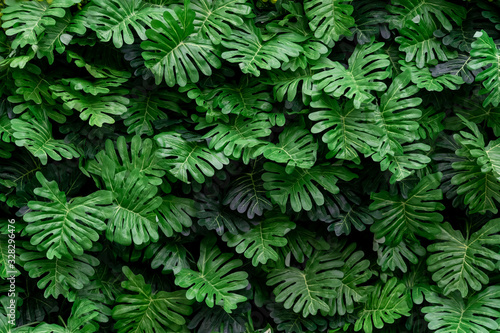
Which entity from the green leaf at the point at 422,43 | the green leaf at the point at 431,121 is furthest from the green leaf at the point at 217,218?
the green leaf at the point at 422,43

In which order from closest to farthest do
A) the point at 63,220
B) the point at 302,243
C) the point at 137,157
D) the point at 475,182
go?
the point at 63,220 → the point at 137,157 → the point at 475,182 → the point at 302,243

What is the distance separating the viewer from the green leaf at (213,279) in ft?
5.95

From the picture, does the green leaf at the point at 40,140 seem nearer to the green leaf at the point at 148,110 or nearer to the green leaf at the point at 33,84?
the green leaf at the point at 33,84

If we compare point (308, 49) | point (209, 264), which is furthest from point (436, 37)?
point (209, 264)

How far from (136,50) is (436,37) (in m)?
1.14

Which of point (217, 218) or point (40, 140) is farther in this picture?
point (217, 218)

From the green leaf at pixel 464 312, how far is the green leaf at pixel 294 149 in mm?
727

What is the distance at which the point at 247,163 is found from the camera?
1.84 meters

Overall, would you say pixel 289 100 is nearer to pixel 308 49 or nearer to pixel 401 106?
pixel 308 49

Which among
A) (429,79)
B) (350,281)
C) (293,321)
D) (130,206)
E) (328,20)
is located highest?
(328,20)

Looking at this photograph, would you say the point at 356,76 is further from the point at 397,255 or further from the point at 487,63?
the point at 397,255

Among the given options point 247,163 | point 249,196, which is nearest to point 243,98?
point 247,163

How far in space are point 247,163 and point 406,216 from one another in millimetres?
649

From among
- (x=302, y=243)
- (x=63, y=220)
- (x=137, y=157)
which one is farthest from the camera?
(x=302, y=243)
